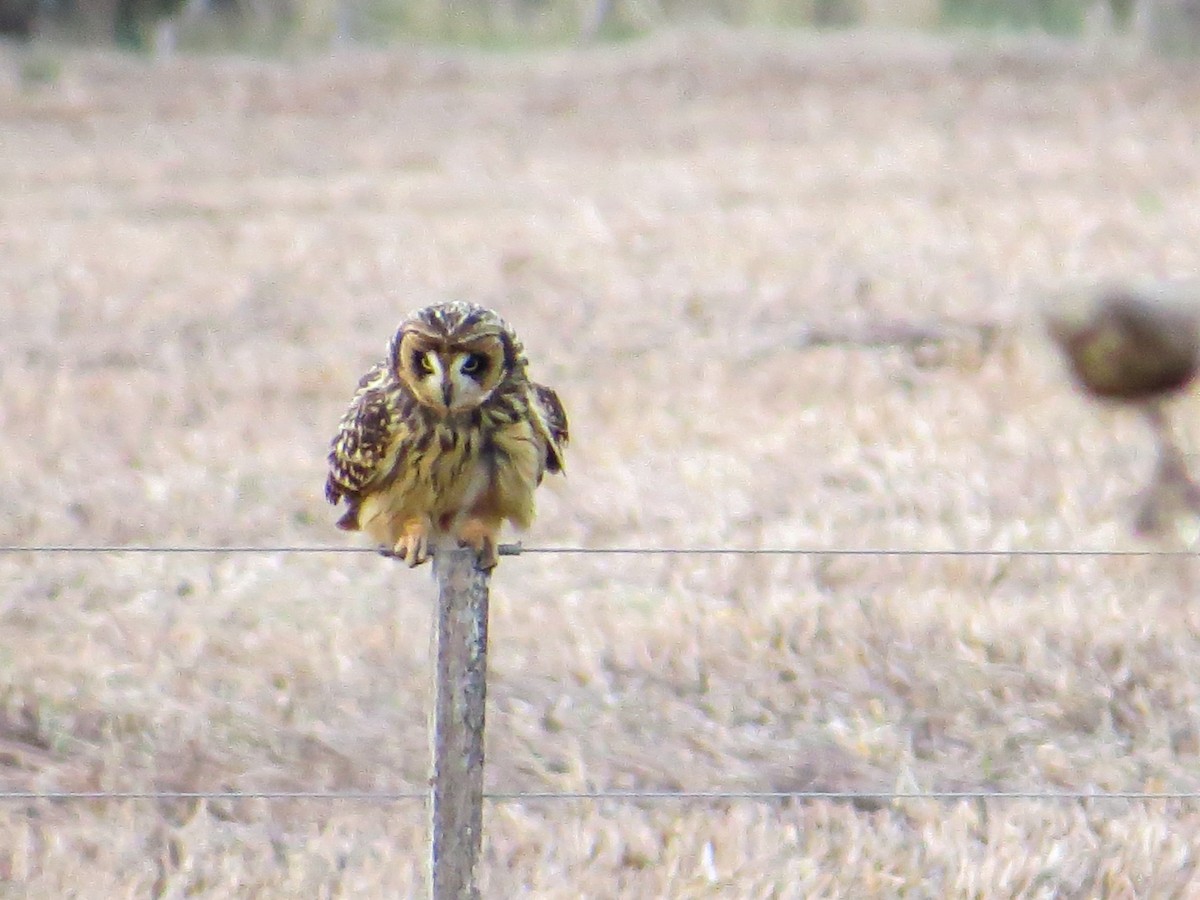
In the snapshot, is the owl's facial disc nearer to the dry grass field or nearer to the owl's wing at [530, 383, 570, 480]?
the owl's wing at [530, 383, 570, 480]

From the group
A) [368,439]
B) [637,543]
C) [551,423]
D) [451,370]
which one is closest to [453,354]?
[451,370]

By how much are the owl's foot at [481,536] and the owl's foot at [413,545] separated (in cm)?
8

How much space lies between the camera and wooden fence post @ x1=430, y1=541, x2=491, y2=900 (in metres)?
3.11

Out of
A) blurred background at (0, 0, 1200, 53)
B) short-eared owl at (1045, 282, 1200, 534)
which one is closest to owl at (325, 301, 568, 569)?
short-eared owl at (1045, 282, 1200, 534)

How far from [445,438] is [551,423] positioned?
0.44 metres

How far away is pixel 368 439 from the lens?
404 cm

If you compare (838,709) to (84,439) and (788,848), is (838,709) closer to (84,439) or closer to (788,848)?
(788,848)

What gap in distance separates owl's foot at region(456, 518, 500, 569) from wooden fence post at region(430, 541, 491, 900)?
0.38 m

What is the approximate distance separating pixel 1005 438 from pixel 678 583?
7.89 ft

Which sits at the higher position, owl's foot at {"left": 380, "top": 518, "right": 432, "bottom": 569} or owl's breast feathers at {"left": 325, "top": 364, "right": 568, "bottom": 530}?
owl's breast feathers at {"left": 325, "top": 364, "right": 568, "bottom": 530}

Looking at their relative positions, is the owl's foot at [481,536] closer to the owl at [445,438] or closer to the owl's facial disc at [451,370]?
the owl at [445,438]

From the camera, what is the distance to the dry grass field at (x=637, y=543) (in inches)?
184

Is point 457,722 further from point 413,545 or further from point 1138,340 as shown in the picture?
point 1138,340

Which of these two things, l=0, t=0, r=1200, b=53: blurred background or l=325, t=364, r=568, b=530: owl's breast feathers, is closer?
l=325, t=364, r=568, b=530: owl's breast feathers
